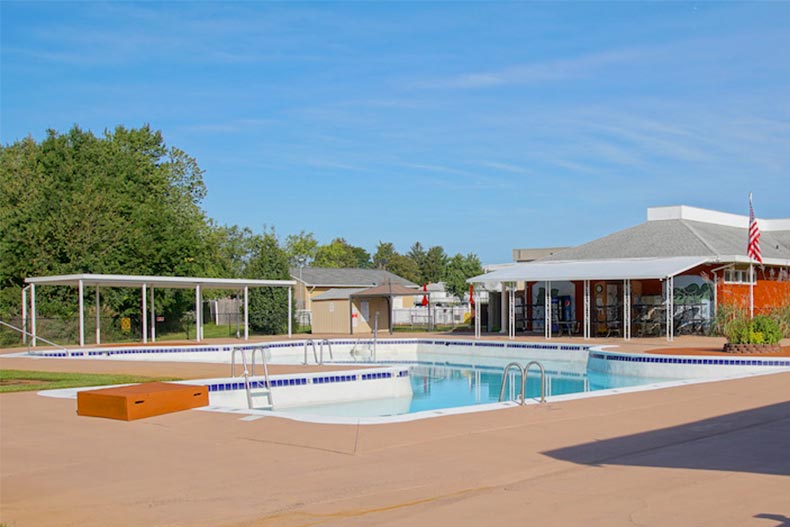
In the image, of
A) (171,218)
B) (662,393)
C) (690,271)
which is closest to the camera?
(662,393)

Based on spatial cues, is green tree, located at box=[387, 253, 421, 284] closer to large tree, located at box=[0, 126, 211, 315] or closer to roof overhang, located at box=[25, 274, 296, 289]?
large tree, located at box=[0, 126, 211, 315]

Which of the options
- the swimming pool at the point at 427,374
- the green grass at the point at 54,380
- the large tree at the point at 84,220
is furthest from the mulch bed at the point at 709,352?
the large tree at the point at 84,220

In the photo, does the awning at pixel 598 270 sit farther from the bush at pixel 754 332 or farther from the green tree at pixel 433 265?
the green tree at pixel 433 265

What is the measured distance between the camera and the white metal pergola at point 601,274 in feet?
83.4

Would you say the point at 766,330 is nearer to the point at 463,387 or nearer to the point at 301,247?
the point at 463,387

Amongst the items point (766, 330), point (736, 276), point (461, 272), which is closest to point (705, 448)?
point (766, 330)

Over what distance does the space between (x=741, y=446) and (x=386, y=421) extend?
361cm

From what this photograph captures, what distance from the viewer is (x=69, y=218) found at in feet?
107

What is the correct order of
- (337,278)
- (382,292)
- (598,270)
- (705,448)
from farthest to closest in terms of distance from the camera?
1. (337,278)
2. (382,292)
3. (598,270)
4. (705,448)

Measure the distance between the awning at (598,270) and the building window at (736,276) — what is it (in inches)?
66.0

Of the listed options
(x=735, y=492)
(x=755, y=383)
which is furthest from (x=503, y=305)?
(x=735, y=492)

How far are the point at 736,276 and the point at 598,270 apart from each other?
18.0 feet

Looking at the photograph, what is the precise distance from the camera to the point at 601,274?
87.2 feet

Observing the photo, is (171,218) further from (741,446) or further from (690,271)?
(741,446)
